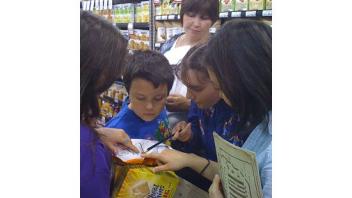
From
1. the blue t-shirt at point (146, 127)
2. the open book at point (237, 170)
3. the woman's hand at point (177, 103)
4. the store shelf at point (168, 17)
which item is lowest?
the open book at point (237, 170)

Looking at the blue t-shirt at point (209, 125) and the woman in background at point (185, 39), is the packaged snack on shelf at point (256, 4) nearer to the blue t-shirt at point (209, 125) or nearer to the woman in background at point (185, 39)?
the woman in background at point (185, 39)

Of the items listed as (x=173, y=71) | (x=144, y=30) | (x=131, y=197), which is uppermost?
(x=144, y=30)

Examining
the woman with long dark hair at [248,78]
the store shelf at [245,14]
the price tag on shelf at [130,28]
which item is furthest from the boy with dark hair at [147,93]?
the store shelf at [245,14]

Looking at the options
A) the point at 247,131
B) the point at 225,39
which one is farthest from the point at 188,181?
the point at 225,39

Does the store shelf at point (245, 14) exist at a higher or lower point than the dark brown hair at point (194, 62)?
higher

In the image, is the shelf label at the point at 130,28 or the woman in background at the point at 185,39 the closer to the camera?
the woman in background at the point at 185,39

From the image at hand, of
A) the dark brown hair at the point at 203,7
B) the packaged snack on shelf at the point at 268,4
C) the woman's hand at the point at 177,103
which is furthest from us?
the woman's hand at the point at 177,103

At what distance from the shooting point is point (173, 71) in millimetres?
2500

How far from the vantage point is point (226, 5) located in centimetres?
238

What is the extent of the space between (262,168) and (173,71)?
22.2 inches

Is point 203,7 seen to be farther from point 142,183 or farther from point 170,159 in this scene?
point 142,183

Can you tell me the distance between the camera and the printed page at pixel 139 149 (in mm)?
2539

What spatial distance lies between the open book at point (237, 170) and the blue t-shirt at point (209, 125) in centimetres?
3

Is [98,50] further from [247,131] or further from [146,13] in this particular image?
[247,131]
